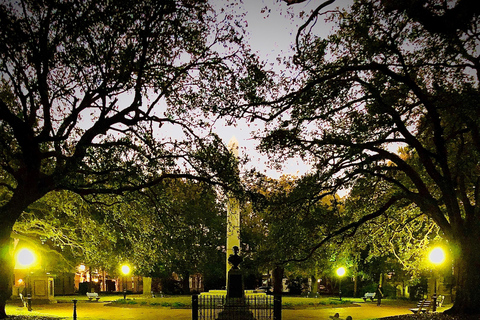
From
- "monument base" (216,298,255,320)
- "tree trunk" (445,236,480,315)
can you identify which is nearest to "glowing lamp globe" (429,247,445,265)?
"tree trunk" (445,236,480,315)

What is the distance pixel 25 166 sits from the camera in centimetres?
1269

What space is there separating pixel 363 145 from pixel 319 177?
1.70 metres

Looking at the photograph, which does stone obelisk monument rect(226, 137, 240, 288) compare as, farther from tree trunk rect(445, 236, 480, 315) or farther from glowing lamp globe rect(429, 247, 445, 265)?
tree trunk rect(445, 236, 480, 315)

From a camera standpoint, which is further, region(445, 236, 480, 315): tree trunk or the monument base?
the monument base

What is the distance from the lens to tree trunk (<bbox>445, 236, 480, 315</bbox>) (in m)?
11.7

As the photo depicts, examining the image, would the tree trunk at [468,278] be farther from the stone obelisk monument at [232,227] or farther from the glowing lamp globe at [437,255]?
the stone obelisk monument at [232,227]

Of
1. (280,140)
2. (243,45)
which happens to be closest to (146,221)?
(280,140)

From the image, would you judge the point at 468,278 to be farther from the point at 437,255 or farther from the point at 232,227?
the point at 232,227

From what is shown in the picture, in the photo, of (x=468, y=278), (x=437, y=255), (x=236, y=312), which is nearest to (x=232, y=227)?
(x=236, y=312)

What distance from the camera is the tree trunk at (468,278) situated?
11.7 meters

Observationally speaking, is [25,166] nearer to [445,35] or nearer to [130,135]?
[130,135]

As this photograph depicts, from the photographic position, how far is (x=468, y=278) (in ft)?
39.0

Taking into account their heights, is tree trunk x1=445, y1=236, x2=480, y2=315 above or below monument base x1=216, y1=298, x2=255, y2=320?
above

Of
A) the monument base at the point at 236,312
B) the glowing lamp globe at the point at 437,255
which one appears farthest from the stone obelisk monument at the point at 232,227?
the glowing lamp globe at the point at 437,255
